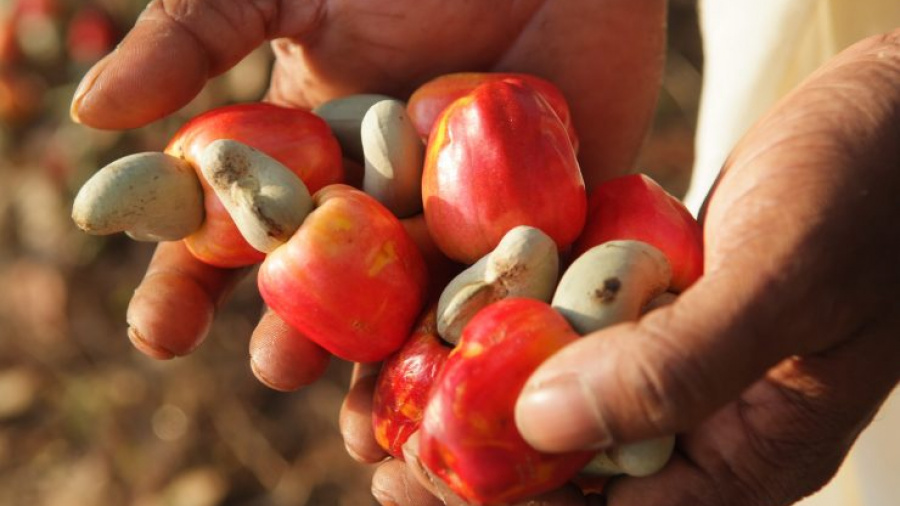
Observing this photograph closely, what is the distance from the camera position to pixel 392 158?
3.20ft

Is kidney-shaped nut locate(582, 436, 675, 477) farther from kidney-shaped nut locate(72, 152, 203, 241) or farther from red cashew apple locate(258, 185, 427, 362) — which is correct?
kidney-shaped nut locate(72, 152, 203, 241)

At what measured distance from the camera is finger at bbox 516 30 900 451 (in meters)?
0.64

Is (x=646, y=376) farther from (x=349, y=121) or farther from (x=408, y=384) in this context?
(x=349, y=121)

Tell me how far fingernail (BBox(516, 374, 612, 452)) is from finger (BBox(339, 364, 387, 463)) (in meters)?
0.30

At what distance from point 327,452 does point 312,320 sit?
1.09m

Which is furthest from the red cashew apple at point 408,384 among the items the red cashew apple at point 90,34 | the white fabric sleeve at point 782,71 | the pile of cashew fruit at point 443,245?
the red cashew apple at point 90,34

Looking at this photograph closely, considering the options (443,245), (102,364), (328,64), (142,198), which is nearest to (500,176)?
(443,245)

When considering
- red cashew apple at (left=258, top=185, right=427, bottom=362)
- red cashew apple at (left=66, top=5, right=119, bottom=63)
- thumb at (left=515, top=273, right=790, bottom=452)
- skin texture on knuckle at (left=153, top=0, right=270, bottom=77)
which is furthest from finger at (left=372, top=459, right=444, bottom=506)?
red cashew apple at (left=66, top=5, right=119, bottom=63)

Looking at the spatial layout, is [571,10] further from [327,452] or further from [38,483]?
[38,483]

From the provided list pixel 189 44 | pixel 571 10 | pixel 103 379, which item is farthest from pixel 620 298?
pixel 103 379

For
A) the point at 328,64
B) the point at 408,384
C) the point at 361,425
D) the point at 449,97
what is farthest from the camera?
the point at 328,64

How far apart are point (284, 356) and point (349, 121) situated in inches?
10.7

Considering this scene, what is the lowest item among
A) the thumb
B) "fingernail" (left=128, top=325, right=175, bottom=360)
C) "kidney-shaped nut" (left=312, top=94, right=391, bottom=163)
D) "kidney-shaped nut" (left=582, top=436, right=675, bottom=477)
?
"fingernail" (left=128, top=325, right=175, bottom=360)

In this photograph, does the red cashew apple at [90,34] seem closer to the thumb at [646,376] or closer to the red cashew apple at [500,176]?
the red cashew apple at [500,176]
